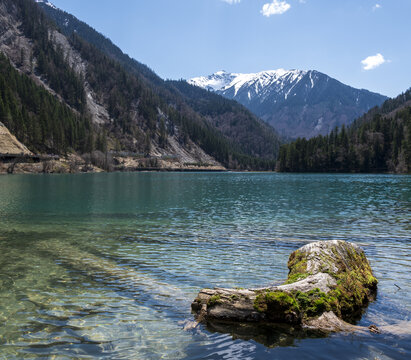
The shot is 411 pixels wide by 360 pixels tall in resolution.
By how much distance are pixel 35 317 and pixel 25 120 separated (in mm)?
171912

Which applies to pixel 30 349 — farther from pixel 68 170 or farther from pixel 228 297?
pixel 68 170

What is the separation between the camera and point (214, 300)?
10.3 metres

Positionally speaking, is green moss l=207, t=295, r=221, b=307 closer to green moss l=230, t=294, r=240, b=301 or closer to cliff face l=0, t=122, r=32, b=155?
green moss l=230, t=294, r=240, b=301

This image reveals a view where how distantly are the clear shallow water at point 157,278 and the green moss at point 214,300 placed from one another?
33.1 inches

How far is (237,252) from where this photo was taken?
65.6 feet

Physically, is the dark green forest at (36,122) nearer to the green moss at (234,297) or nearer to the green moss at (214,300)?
the green moss at (214,300)

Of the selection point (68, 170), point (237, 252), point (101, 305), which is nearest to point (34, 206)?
point (237, 252)

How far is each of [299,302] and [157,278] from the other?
7013 mm

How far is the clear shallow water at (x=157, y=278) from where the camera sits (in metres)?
8.72

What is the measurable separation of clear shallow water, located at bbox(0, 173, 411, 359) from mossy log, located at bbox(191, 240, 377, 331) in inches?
23.0

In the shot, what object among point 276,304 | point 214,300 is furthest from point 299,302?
point 214,300

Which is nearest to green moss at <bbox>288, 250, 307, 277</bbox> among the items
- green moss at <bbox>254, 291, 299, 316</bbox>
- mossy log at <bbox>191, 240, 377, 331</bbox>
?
mossy log at <bbox>191, 240, 377, 331</bbox>

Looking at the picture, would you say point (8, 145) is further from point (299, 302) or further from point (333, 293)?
point (333, 293)

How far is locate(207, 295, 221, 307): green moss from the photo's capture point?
33.7 feet
